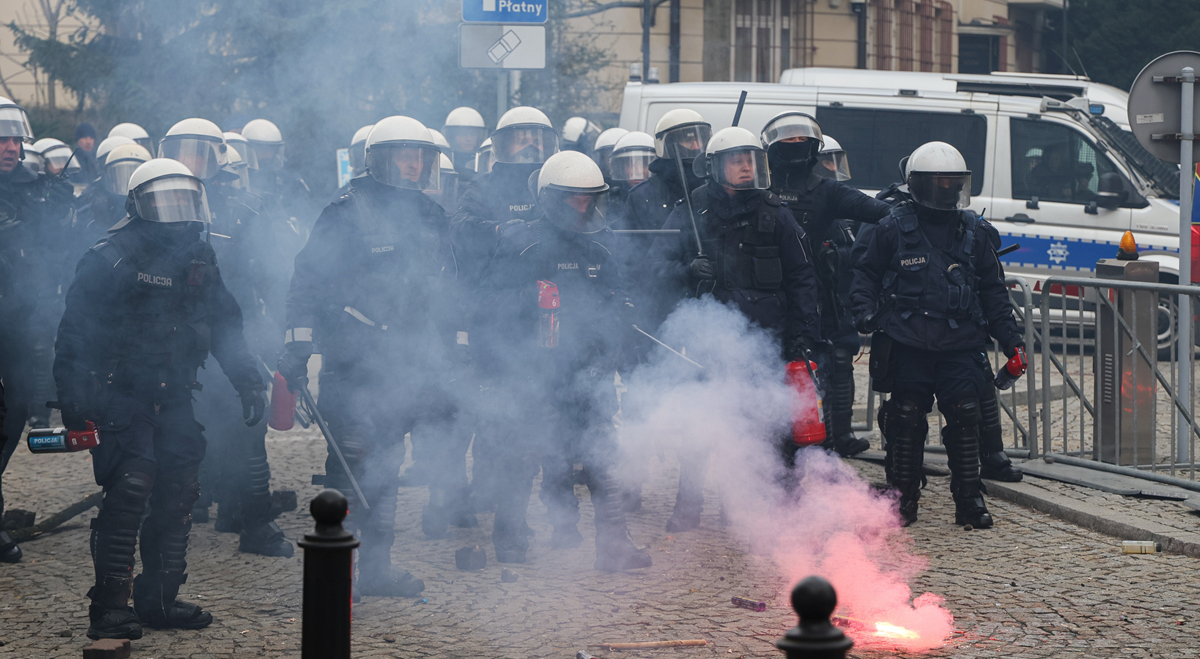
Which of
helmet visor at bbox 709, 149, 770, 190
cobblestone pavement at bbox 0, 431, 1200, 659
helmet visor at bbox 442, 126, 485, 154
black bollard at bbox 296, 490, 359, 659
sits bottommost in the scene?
cobblestone pavement at bbox 0, 431, 1200, 659

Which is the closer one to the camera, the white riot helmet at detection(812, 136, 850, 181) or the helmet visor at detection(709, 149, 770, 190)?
the helmet visor at detection(709, 149, 770, 190)

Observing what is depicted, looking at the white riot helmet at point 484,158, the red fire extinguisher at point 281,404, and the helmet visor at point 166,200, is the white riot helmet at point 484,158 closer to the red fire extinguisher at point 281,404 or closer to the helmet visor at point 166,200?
the red fire extinguisher at point 281,404

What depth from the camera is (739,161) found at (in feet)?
19.4

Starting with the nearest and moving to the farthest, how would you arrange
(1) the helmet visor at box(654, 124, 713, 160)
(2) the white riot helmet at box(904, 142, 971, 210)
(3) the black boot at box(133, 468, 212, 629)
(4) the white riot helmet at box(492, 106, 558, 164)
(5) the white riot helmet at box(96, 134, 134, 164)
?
(3) the black boot at box(133, 468, 212, 629), (2) the white riot helmet at box(904, 142, 971, 210), (4) the white riot helmet at box(492, 106, 558, 164), (1) the helmet visor at box(654, 124, 713, 160), (5) the white riot helmet at box(96, 134, 134, 164)

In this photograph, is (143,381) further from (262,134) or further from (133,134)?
(133,134)

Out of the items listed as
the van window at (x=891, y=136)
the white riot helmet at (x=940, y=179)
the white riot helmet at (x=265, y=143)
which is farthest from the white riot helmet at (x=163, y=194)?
the van window at (x=891, y=136)

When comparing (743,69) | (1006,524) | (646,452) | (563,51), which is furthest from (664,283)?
(743,69)

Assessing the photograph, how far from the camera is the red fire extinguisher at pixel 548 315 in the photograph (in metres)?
5.45

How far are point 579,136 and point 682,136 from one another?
10.6ft

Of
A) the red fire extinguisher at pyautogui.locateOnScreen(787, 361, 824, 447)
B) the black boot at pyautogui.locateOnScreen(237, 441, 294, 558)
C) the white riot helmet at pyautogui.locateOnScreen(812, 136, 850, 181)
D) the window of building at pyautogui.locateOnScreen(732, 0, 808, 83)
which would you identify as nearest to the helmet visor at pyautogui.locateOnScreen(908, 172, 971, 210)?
the red fire extinguisher at pyautogui.locateOnScreen(787, 361, 824, 447)

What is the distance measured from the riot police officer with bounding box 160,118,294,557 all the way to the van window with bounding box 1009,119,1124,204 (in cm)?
717

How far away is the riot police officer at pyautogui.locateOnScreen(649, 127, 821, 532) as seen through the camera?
5887 millimetres

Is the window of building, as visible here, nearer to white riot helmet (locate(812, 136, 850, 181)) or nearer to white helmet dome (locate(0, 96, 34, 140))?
white riot helmet (locate(812, 136, 850, 181))

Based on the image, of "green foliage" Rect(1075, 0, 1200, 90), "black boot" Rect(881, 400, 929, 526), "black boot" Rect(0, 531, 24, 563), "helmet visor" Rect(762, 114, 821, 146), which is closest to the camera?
"black boot" Rect(0, 531, 24, 563)
